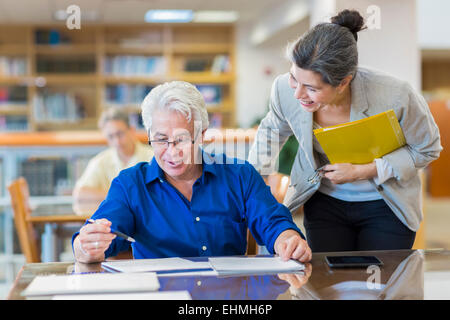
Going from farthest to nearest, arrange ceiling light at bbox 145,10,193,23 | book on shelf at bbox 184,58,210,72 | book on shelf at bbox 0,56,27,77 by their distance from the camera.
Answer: book on shelf at bbox 184,58,210,72
book on shelf at bbox 0,56,27,77
ceiling light at bbox 145,10,193,23

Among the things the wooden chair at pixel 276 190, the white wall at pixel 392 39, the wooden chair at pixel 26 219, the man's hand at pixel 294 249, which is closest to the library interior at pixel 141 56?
the white wall at pixel 392 39

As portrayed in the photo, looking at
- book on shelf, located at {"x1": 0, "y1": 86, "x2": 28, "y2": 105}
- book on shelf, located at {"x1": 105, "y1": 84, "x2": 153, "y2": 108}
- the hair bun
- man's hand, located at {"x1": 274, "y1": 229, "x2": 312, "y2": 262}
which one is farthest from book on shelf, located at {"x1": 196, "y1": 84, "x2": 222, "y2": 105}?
man's hand, located at {"x1": 274, "y1": 229, "x2": 312, "y2": 262}

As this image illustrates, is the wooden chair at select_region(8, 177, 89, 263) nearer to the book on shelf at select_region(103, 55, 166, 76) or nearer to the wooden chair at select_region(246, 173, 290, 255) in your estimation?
the wooden chair at select_region(246, 173, 290, 255)

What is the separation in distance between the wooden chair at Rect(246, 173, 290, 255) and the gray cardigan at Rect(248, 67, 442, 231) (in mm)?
104

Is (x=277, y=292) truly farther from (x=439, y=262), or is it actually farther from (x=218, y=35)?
(x=218, y=35)

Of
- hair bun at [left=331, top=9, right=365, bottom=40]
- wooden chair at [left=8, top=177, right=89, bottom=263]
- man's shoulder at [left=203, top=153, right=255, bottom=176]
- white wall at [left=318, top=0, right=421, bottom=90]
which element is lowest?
wooden chair at [left=8, top=177, right=89, bottom=263]

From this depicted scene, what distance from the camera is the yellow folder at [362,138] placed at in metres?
1.67

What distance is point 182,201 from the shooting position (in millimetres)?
1522

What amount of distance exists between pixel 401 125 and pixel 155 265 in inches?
35.4

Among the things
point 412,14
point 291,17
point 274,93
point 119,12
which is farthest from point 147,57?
point 274,93

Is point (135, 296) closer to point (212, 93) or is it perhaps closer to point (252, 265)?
point (252, 265)

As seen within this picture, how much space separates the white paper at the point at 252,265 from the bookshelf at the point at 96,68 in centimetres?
650

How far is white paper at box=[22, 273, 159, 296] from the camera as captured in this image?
1.04 m
